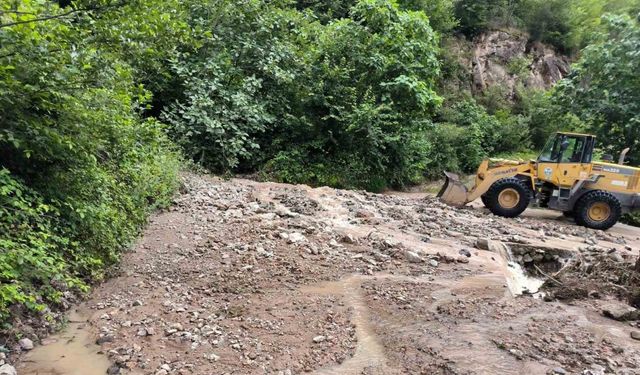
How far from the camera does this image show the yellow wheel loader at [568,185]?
10.0m

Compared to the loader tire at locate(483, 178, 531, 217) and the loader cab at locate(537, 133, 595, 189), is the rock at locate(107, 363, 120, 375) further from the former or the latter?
the loader cab at locate(537, 133, 595, 189)

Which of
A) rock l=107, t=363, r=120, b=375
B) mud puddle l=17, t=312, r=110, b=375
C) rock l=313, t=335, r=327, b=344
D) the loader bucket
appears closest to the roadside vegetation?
mud puddle l=17, t=312, r=110, b=375

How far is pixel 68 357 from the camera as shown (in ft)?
12.2

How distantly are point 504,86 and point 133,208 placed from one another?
20.0 meters

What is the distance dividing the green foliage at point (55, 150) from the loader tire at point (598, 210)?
366 inches

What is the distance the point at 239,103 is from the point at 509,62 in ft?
54.1

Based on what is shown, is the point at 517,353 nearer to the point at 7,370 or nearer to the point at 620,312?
the point at 620,312

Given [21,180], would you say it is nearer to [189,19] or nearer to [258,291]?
[258,291]

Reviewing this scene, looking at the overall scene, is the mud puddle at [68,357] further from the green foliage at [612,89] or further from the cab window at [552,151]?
the green foliage at [612,89]

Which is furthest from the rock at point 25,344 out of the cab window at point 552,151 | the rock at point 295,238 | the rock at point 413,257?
the cab window at point 552,151

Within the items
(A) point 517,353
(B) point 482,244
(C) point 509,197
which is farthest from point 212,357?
(C) point 509,197

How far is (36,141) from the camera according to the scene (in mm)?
4254

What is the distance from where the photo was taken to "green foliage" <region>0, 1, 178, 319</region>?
3.84 m

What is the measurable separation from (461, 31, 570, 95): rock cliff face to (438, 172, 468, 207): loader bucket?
509 inches
